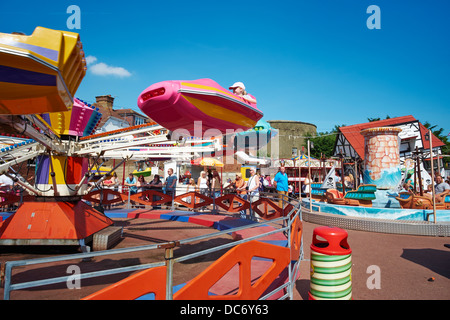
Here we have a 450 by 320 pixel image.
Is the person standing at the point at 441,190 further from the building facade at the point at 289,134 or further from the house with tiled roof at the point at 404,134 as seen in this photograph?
the building facade at the point at 289,134

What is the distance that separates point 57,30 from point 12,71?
0.60 meters

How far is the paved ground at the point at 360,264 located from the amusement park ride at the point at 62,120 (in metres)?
0.59

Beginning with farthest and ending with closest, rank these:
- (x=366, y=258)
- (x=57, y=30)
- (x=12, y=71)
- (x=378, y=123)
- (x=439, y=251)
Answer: (x=378, y=123) < (x=439, y=251) < (x=366, y=258) < (x=57, y=30) < (x=12, y=71)

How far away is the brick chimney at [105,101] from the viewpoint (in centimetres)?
2885

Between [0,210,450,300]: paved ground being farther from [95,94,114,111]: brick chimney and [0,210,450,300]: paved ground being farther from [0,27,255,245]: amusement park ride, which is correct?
[95,94,114,111]: brick chimney

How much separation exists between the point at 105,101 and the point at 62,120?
25.5 m

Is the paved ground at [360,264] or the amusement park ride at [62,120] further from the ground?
the amusement park ride at [62,120]

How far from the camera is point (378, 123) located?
22.6 meters

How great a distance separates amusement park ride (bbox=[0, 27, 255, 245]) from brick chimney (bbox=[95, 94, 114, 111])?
73.2 feet

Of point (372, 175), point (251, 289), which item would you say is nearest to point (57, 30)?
point (251, 289)

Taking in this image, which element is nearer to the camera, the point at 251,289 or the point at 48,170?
the point at 251,289
